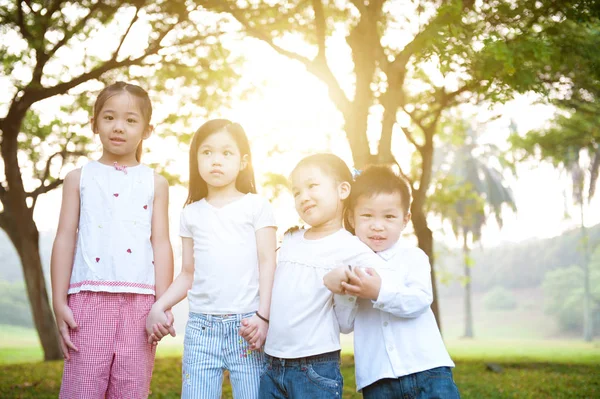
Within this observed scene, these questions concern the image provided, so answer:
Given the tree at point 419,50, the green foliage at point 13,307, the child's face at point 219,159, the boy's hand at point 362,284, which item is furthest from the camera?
the green foliage at point 13,307

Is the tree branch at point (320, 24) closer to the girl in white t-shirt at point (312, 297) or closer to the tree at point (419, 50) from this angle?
the tree at point (419, 50)

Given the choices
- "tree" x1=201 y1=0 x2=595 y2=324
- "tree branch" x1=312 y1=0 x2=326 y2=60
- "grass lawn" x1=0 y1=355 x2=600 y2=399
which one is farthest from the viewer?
"tree branch" x1=312 y1=0 x2=326 y2=60

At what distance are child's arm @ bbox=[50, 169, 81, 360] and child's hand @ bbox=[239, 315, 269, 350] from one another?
729 millimetres

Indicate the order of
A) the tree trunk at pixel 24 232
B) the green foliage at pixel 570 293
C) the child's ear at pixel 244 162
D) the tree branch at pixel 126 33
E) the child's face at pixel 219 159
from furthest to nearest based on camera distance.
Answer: the green foliage at pixel 570 293
the tree trunk at pixel 24 232
the tree branch at pixel 126 33
the child's ear at pixel 244 162
the child's face at pixel 219 159

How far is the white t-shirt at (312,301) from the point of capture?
8.25 ft

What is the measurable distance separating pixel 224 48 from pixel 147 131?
7.13m

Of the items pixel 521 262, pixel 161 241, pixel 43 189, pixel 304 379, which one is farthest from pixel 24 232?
pixel 521 262

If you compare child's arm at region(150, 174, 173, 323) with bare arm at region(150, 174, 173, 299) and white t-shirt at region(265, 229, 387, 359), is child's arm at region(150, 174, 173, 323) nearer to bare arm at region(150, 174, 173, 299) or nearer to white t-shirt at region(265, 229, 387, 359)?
bare arm at region(150, 174, 173, 299)

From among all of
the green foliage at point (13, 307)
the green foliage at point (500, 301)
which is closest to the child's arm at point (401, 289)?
the green foliage at point (13, 307)

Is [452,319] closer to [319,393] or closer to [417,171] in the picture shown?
[417,171]

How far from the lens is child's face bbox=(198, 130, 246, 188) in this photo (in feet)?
8.88

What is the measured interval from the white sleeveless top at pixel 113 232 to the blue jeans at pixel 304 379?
0.66 metres

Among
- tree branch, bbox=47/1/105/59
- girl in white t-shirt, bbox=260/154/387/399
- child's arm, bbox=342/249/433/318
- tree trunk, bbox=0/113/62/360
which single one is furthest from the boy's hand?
tree trunk, bbox=0/113/62/360

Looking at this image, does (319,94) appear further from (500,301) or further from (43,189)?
(500,301)
